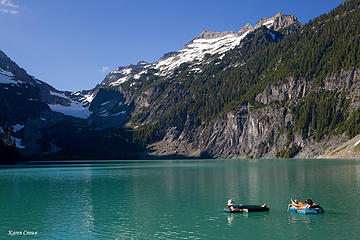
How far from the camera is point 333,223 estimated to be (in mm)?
41781

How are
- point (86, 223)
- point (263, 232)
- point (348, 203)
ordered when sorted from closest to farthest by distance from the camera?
point (263, 232) → point (86, 223) → point (348, 203)

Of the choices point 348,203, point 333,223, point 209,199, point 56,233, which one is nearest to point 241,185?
point 209,199

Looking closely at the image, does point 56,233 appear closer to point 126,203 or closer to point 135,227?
point 135,227

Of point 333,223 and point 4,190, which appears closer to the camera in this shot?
point 333,223

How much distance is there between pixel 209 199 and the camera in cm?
6022

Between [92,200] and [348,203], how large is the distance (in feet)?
130

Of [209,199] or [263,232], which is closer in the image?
[263,232]

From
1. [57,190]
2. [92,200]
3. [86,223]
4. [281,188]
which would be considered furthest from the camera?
[57,190]

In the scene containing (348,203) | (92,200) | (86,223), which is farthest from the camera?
(92,200)

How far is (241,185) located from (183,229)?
39.8m

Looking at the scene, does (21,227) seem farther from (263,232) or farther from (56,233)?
(263,232)

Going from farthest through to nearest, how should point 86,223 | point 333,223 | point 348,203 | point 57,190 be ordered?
point 57,190 → point 348,203 → point 86,223 → point 333,223

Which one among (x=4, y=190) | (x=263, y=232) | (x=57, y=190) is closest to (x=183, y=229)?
(x=263, y=232)

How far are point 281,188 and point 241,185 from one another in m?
9.79
